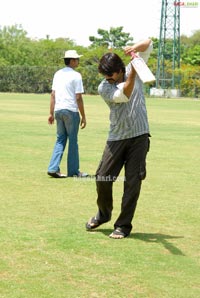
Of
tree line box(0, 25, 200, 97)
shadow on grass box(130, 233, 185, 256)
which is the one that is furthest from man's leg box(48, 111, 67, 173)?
tree line box(0, 25, 200, 97)

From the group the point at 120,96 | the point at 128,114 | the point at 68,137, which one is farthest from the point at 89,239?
the point at 68,137

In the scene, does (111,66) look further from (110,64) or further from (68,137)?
(68,137)

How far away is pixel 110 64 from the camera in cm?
727

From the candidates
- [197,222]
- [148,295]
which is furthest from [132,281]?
[197,222]

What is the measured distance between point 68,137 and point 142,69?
538cm

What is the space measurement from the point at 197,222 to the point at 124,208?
1182 millimetres

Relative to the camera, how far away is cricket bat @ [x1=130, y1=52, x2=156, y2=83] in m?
6.51

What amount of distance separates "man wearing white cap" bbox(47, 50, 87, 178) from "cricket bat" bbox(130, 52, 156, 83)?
4859 mm

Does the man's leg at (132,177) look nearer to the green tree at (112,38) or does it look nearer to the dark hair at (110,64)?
the dark hair at (110,64)

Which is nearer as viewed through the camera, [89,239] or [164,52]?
[89,239]

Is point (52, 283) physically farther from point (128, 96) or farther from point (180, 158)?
point (180, 158)

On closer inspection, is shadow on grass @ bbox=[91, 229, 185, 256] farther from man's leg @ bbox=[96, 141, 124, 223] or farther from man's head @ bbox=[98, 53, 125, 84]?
man's head @ bbox=[98, 53, 125, 84]

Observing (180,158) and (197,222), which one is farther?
(180,158)

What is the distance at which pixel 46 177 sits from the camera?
→ 38.8ft
